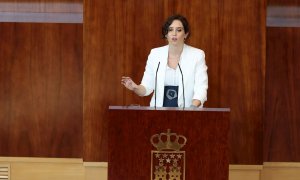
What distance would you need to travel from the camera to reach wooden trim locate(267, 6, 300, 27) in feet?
12.8

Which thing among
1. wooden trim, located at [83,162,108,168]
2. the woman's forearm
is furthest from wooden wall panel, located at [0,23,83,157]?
the woman's forearm

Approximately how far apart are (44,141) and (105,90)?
519 mm

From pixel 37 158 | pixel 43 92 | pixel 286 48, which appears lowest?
pixel 37 158

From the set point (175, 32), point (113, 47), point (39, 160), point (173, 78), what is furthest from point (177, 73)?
point (39, 160)

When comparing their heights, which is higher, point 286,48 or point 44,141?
point 286,48

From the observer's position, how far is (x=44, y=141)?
3.99m

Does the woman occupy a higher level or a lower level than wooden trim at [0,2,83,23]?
lower

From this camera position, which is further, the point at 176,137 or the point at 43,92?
the point at 43,92

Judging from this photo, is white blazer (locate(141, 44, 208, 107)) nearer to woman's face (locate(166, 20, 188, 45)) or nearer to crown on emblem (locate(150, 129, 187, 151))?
woman's face (locate(166, 20, 188, 45))

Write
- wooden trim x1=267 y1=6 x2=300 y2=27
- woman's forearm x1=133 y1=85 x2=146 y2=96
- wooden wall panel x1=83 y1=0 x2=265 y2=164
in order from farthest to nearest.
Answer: wooden trim x1=267 y1=6 x2=300 y2=27, wooden wall panel x1=83 y1=0 x2=265 y2=164, woman's forearm x1=133 y1=85 x2=146 y2=96

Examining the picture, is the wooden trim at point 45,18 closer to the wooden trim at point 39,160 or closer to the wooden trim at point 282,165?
the wooden trim at point 39,160

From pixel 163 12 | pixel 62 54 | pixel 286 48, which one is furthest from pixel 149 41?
pixel 286 48

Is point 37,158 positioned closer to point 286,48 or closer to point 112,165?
point 112,165

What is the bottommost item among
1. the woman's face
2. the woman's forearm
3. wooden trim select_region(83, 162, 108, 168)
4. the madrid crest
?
wooden trim select_region(83, 162, 108, 168)
